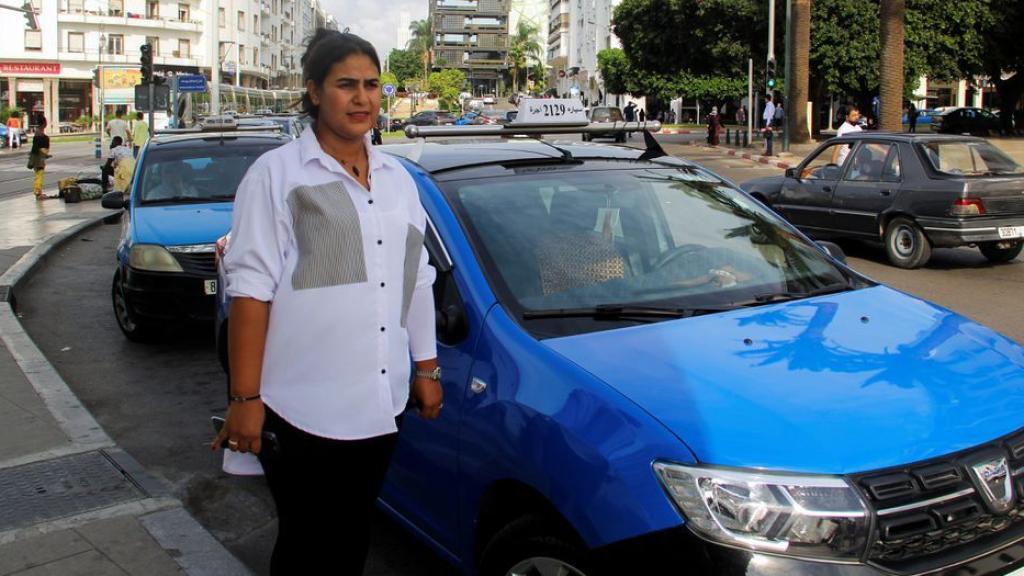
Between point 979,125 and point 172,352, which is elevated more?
point 979,125

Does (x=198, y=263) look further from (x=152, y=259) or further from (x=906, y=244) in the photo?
(x=906, y=244)

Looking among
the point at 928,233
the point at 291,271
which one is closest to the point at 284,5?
the point at 928,233

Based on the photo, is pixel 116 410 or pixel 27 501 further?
pixel 116 410

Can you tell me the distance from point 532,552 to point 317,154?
1.25m

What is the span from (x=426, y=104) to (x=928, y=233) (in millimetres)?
98839

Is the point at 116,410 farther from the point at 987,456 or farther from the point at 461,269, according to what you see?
the point at 987,456

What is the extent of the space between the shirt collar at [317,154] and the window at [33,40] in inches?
3115

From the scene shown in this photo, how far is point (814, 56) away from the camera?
3988cm

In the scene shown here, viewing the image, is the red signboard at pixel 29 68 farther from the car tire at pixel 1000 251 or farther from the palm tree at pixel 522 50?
the palm tree at pixel 522 50

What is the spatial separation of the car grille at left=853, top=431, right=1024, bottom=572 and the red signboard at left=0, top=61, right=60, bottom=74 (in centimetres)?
8011

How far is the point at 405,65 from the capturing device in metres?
162

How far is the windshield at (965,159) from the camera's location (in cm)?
1098

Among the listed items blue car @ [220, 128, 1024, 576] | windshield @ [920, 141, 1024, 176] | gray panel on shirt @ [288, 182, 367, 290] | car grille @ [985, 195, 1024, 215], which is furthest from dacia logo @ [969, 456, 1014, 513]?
windshield @ [920, 141, 1024, 176]

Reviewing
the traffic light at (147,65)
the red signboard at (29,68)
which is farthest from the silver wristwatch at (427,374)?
the red signboard at (29,68)
